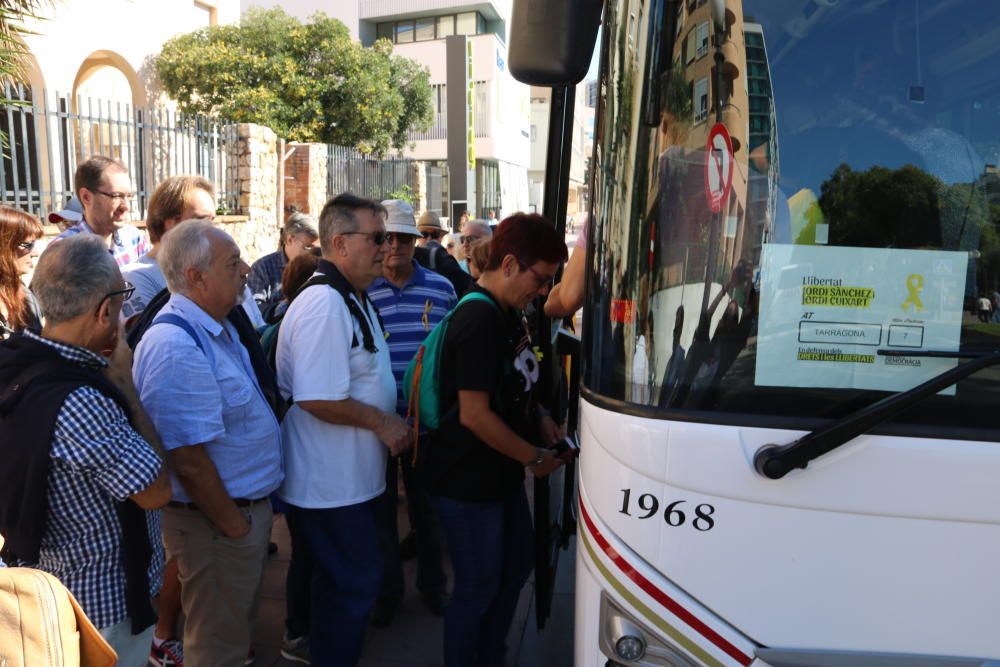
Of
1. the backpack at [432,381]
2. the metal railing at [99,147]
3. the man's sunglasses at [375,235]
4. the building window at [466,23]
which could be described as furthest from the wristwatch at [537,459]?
the building window at [466,23]

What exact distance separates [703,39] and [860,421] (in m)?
0.84

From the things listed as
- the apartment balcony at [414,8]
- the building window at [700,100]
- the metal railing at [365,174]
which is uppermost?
the apartment balcony at [414,8]

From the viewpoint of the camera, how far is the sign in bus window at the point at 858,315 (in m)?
1.60

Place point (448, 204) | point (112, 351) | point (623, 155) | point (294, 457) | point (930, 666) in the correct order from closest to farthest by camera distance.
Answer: point (930, 666) → point (623, 155) → point (112, 351) → point (294, 457) → point (448, 204)

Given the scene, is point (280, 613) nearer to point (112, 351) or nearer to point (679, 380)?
point (112, 351)

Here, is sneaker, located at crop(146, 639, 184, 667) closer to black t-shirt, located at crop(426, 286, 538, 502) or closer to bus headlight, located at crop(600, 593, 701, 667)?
black t-shirt, located at crop(426, 286, 538, 502)

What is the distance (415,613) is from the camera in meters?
3.93

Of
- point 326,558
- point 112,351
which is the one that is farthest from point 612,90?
point 326,558

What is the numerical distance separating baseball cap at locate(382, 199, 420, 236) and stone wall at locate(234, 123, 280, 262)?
7.70 m

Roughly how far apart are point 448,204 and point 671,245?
21.1 m

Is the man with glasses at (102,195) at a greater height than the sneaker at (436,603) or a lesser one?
greater

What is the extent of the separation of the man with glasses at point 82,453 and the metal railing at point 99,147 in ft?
17.4

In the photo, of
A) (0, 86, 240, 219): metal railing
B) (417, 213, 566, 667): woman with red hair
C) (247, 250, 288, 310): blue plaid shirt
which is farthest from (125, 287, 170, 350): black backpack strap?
(0, 86, 240, 219): metal railing

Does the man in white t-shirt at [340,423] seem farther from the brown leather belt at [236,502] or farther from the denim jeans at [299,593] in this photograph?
the denim jeans at [299,593]
